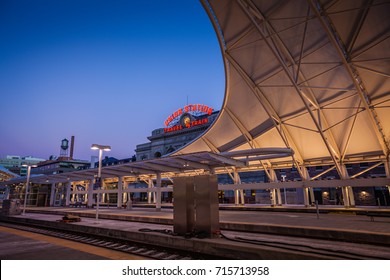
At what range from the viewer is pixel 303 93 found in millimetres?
21172

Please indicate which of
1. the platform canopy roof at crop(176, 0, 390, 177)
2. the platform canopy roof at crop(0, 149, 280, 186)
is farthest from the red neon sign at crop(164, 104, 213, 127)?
the platform canopy roof at crop(0, 149, 280, 186)

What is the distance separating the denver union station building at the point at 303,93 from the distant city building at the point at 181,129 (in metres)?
20.8

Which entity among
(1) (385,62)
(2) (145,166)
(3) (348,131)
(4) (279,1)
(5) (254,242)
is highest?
(4) (279,1)

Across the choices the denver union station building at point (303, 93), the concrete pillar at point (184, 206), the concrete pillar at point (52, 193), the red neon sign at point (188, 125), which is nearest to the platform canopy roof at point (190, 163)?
the denver union station building at point (303, 93)

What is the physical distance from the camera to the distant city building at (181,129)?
55406mm

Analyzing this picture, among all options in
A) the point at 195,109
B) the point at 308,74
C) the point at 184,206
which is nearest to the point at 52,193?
the point at 195,109

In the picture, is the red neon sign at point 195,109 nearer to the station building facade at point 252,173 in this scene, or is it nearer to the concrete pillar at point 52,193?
the station building facade at point 252,173

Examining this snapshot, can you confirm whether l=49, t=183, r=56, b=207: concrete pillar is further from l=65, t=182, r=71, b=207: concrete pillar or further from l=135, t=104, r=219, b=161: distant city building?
l=135, t=104, r=219, b=161: distant city building

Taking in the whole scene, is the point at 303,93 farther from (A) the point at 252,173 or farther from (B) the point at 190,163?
(A) the point at 252,173
